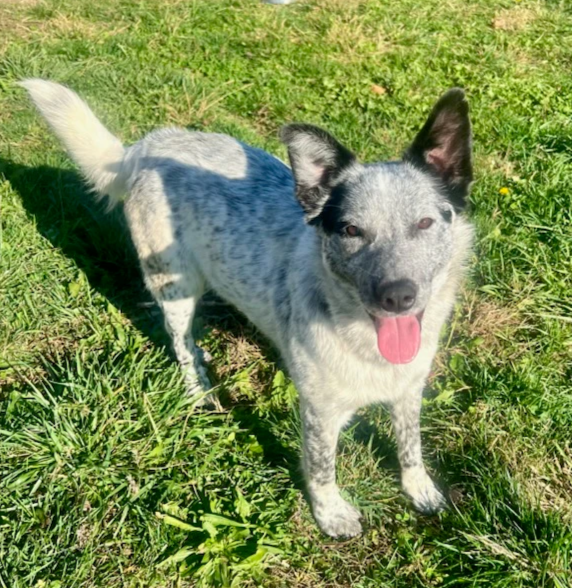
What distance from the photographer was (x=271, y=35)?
657 cm

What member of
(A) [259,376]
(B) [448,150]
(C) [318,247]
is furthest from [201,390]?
(B) [448,150]

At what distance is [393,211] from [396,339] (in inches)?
20.0

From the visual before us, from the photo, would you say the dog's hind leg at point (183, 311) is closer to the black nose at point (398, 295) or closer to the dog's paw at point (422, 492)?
the dog's paw at point (422, 492)

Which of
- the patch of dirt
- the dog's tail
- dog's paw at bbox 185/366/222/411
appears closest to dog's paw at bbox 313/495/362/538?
dog's paw at bbox 185/366/222/411

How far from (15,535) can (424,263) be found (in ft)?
7.22

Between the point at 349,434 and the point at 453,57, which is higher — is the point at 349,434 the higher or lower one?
the lower one

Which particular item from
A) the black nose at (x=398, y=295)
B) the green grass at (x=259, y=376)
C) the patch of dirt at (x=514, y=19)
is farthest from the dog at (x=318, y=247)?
the patch of dirt at (x=514, y=19)

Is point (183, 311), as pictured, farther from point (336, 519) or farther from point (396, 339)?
point (396, 339)

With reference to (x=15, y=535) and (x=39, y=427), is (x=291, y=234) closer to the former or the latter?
(x=39, y=427)

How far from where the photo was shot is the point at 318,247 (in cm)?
266

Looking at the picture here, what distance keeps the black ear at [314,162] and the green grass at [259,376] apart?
131 cm

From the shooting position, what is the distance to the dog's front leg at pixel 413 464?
9.71ft

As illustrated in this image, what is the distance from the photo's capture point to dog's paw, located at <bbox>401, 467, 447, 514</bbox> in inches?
119

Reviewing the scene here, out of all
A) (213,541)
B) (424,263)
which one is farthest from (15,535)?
(424,263)
